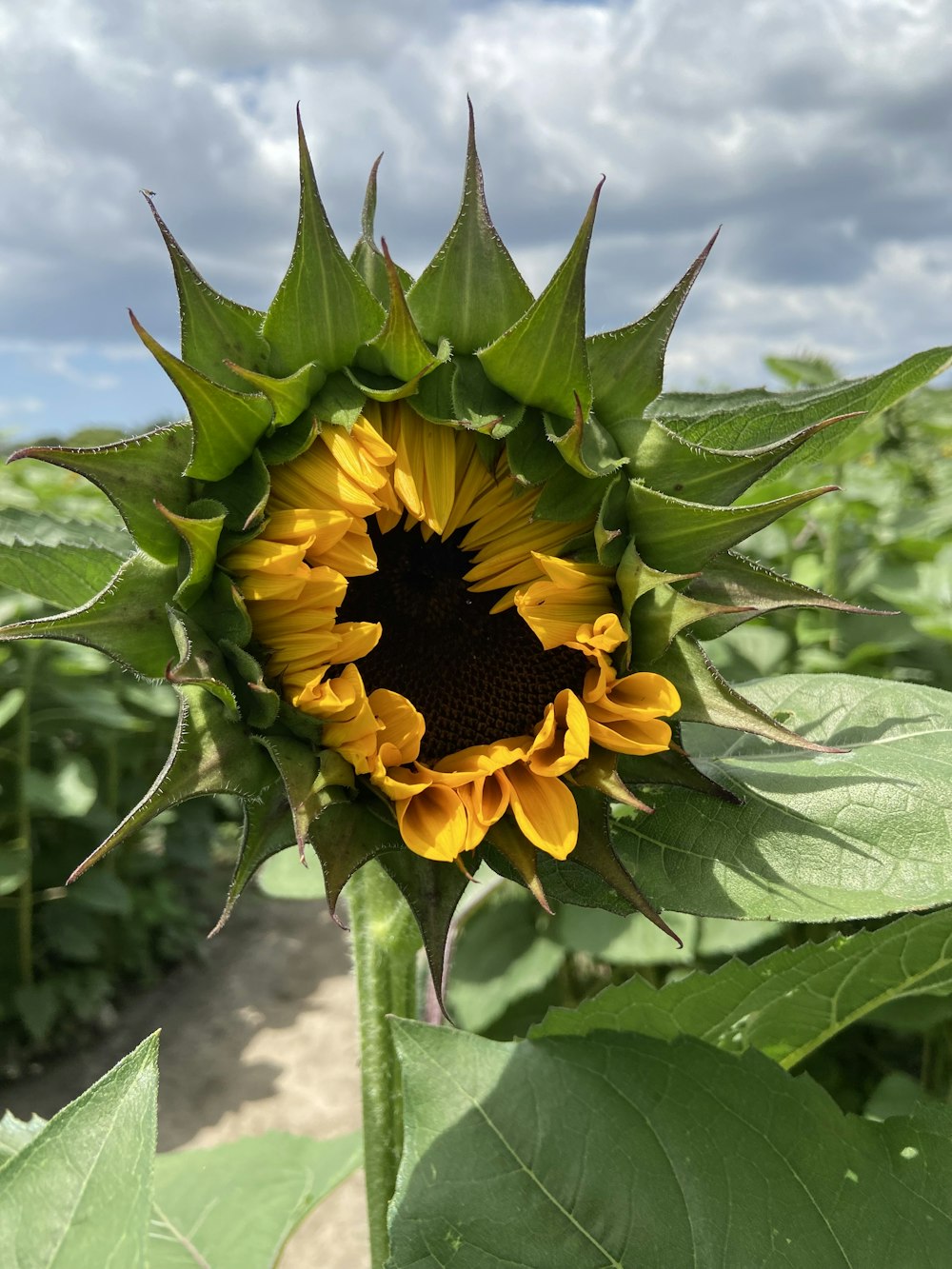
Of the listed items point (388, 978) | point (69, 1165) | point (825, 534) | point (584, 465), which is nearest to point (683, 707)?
point (584, 465)

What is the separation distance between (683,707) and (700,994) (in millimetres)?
309

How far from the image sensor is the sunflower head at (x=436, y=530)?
0.98m

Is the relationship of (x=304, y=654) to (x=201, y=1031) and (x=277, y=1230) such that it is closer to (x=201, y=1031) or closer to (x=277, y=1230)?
(x=277, y=1230)

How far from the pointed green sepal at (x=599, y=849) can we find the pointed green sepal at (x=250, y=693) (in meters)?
0.29

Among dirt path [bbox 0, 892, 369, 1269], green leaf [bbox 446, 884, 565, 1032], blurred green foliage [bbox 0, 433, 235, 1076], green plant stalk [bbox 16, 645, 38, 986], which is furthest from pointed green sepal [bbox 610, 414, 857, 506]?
green plant stalk [bbox 16, 645, 38, 986]

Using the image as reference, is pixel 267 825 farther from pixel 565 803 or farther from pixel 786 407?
pixel 786 407

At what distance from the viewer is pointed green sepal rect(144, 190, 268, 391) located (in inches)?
38.0

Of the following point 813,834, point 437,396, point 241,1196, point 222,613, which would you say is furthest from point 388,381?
point 241,1196

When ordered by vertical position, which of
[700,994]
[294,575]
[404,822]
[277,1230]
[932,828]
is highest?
[294,575]

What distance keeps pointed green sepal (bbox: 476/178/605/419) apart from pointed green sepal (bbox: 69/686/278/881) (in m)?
0.40

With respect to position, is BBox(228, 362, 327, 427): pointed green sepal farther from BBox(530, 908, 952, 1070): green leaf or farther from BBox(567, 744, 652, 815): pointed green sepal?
BBox(530, 908, 952, 1070): green leaf

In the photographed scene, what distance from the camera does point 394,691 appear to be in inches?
44.1

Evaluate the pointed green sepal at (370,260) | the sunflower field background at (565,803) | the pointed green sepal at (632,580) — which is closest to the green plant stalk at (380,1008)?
the sunflower field background at (565,803)

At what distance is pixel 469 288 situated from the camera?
3.36 feet
